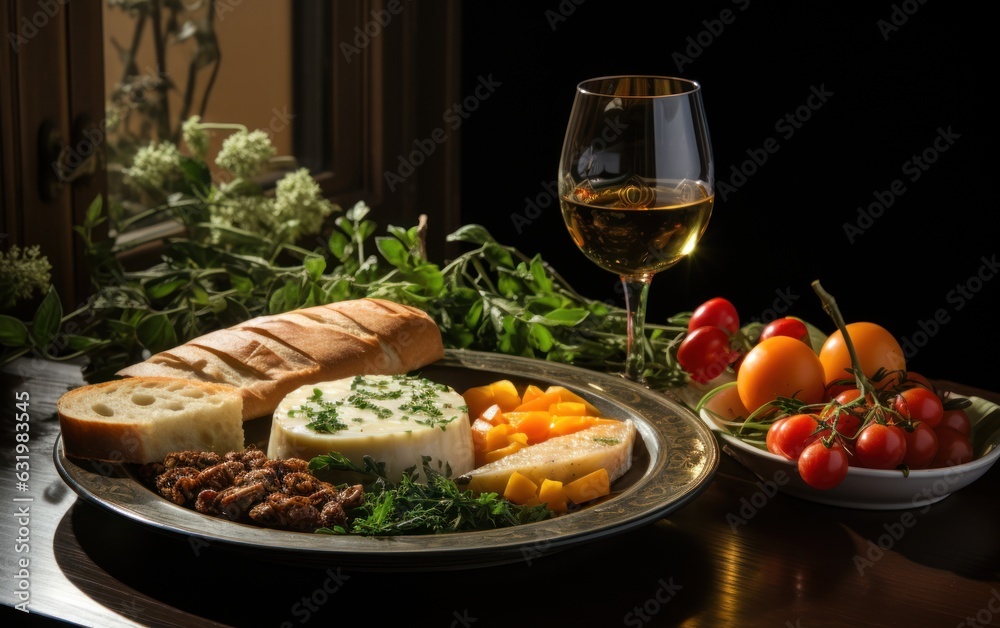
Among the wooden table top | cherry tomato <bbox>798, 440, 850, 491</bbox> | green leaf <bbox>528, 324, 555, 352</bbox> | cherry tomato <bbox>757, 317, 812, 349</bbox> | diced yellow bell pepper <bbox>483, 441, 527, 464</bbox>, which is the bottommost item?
the wooden table top

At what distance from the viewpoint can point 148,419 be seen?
3.98 feet

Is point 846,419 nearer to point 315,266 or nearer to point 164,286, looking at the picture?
point 315,266

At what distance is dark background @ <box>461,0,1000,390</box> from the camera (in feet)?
9.77

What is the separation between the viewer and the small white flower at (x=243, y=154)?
2238 mm

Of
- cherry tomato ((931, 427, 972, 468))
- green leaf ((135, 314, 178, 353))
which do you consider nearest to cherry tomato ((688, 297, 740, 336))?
cherry tomato ((931, 427, 972, 468))

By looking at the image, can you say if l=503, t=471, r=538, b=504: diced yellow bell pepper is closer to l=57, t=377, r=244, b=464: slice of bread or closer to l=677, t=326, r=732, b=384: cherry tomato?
l=57, t=377, r=244, b=464: slice of bread

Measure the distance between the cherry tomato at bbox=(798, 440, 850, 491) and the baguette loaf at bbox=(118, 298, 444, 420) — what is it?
0.61m

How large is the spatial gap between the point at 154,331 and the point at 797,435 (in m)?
1.01

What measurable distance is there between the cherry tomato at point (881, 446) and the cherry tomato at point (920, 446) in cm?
3

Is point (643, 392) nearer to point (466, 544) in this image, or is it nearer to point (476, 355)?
point (476, 355)

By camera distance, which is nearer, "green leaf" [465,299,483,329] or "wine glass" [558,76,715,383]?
"wine glass" [558,76,715,383]

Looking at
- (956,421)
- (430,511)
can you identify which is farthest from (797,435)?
(430,511)

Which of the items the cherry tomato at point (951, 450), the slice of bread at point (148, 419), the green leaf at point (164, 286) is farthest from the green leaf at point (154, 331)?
the cherry tomato at point (951, 450)

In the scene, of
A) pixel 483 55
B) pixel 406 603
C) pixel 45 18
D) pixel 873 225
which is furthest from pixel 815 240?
pixel 406 603
